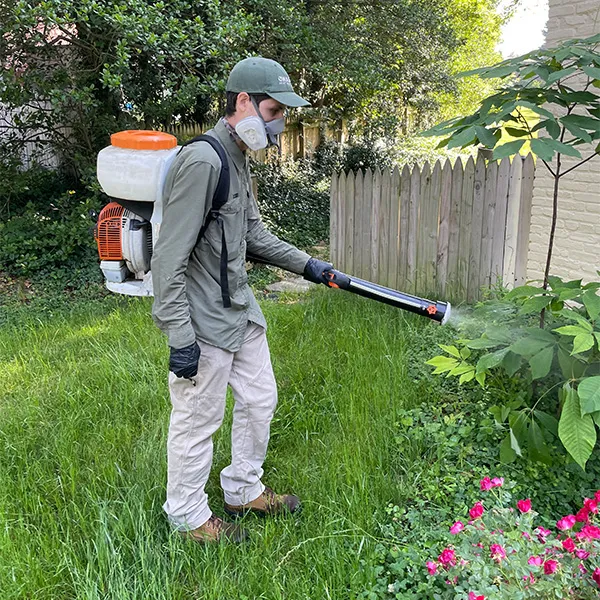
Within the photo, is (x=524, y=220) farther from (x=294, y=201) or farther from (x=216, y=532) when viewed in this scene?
(x=294, y=201)

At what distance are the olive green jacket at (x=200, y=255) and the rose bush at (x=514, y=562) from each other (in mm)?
1163

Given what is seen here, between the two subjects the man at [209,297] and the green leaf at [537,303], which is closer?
the man at [209,297]

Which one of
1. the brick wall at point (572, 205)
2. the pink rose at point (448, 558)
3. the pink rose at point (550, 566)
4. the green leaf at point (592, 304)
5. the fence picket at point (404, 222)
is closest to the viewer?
the pink rose at point (550, 566)

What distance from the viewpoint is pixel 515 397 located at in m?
2.85

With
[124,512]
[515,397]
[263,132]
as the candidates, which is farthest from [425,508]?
[263,132]

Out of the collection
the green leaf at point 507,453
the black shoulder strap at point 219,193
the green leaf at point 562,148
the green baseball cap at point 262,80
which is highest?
the green baseball cap at point 262,80

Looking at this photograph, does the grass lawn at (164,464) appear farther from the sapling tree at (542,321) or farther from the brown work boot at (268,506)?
the sapling tree at (542,321)

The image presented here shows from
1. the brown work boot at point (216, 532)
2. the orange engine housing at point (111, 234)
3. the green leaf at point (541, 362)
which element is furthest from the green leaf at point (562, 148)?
the brown work boot at point (216, 532)

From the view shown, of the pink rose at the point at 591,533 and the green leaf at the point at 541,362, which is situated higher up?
the green leaf at the point at 541,362

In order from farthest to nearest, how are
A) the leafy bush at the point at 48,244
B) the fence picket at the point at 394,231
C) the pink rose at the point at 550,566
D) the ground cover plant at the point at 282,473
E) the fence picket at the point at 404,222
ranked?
1. the leafy bush at the point at 48,244
2. the fence picket at the point at 394,231
3. the fence picket at the point at 404,222
4. the ground cover plant at the point at 282,473
5. the pink rose at the point at 550,566

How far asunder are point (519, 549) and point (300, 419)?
1589 mm

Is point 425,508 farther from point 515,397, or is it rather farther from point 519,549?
point 515,397

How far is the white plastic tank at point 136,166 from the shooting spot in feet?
7.16

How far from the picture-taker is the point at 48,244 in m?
6.61
